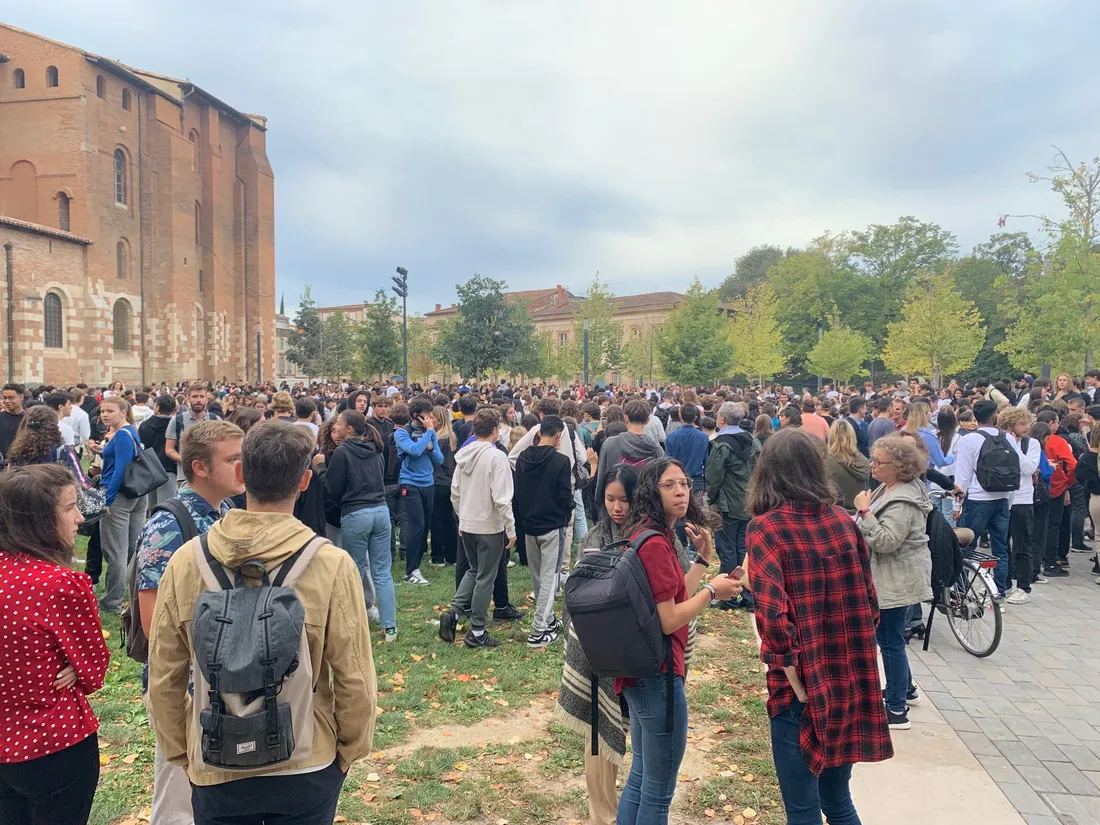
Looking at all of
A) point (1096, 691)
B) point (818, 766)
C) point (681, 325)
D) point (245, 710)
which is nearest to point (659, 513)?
point (818, 766)

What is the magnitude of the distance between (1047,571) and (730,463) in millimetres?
5087

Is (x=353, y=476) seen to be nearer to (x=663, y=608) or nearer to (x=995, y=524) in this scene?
(x=663, y=608)

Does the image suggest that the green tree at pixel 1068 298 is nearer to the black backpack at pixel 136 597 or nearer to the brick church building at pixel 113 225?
the black backpack at pixel 136 597

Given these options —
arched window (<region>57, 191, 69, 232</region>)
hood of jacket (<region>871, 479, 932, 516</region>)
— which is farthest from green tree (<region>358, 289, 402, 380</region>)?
hood of jacket (<region>871, 479, 932, 516</region>)

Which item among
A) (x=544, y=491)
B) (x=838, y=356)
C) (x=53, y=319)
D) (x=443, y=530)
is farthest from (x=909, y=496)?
(x=838, y=356)

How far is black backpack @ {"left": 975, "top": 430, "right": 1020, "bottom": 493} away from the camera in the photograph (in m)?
7.55

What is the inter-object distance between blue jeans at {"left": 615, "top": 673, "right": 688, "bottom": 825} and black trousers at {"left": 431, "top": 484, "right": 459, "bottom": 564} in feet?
22.1

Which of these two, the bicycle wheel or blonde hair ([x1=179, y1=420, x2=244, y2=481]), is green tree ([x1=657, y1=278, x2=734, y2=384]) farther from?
blonde hair ([x1=179, y1=420, x2=244, y2=481])

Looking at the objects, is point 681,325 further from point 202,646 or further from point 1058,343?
point 202,646

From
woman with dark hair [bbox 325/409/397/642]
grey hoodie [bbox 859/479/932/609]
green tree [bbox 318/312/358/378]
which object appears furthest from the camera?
green tree [bbox 318/312/358/378]

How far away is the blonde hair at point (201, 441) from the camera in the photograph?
126 inches

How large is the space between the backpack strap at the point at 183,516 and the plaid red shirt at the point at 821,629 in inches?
94.1

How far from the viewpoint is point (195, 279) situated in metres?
47.9

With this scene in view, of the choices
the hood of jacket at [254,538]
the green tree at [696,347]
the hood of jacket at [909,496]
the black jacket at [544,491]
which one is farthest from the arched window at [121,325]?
the hood of jacket at [254,538]
